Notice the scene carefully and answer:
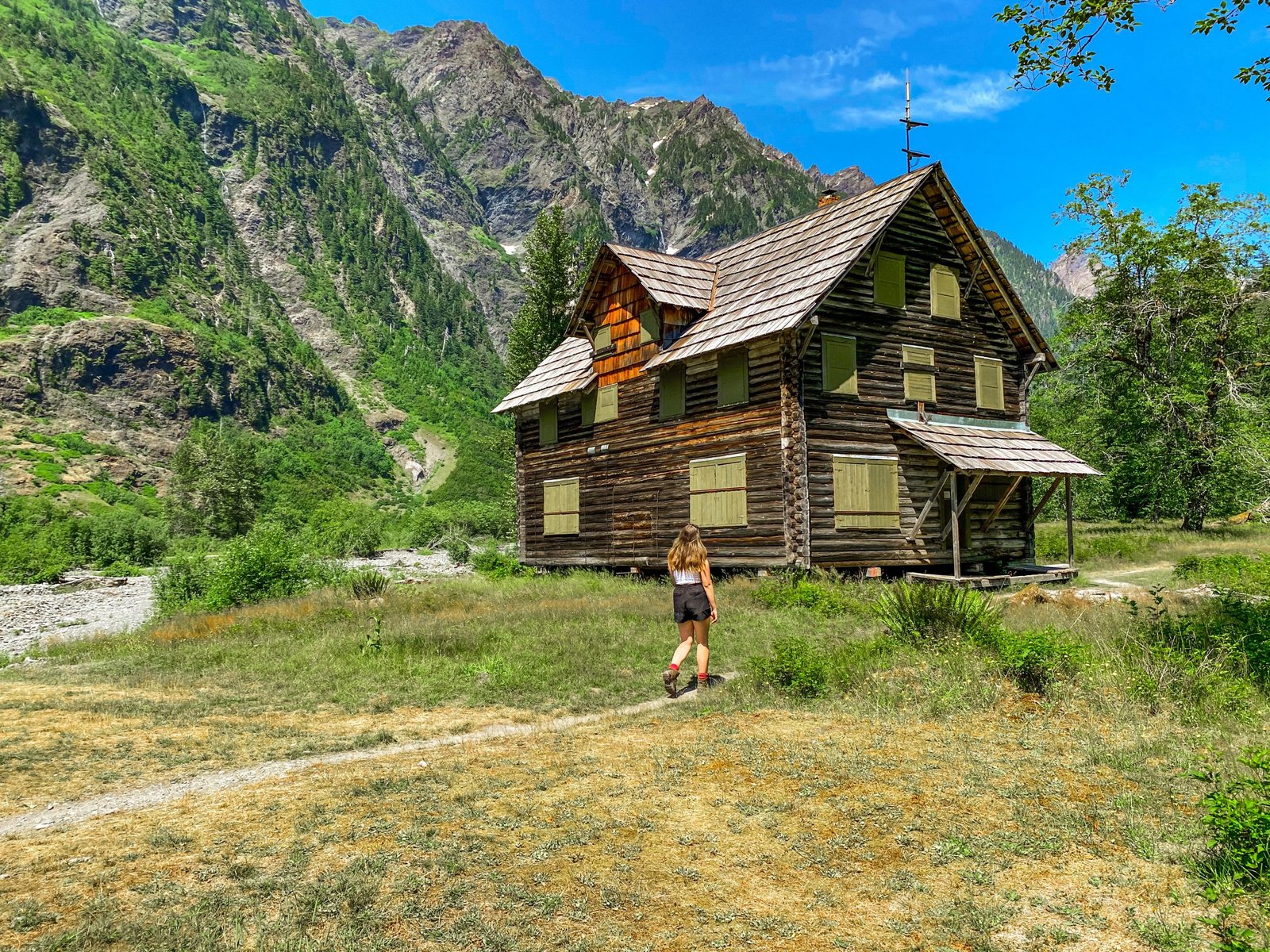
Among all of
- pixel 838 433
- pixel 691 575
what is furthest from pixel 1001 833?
pixel 838 433

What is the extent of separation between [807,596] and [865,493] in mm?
5099

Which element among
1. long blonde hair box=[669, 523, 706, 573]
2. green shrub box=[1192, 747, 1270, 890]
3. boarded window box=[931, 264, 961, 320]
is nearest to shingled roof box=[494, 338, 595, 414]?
boarded window box=[931, 264, 961, 320]

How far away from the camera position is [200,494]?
6297 centimetres

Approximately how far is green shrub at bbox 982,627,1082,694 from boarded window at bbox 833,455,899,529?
10.9 meters

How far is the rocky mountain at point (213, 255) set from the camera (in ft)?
317

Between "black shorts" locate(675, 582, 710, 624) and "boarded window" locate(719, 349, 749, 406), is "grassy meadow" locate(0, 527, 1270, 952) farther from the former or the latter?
"boarded window" locate(719, 349, 749, 406)

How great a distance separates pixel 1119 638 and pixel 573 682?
762 centimetres

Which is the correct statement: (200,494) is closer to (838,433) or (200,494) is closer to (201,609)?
(201,609)

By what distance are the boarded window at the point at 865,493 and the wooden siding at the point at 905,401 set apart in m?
0.18

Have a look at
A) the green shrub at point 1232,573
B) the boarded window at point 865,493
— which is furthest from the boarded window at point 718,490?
the green shrub at point 1232,573

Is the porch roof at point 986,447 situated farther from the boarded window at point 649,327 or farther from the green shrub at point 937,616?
the green shrub at point 937,616

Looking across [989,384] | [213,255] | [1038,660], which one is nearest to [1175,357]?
[989,384]

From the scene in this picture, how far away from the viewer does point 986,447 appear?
2194 centimetres

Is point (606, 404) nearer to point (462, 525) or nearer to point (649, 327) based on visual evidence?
point (649, 327)
